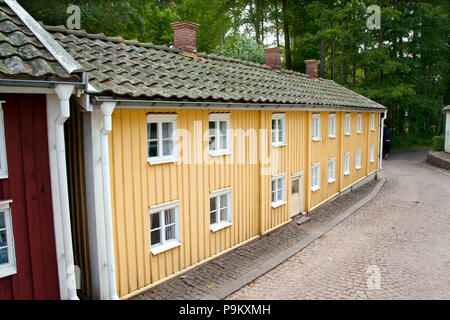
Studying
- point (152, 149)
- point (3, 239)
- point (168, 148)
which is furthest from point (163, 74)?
point (3, 239)

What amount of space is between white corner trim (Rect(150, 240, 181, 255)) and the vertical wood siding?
0.13 meters

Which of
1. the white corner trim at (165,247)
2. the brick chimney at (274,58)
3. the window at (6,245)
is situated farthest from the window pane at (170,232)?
the brick chimney at (274,58)

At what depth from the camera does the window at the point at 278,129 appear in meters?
12.6

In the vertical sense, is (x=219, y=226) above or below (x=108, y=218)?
below

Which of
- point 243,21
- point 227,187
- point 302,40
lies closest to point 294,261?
point 227,187

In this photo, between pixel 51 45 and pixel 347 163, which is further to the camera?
pixel 347 163

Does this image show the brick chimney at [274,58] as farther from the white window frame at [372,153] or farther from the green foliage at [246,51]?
the white window frame at [372,153]

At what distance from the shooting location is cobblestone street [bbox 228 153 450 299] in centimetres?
848

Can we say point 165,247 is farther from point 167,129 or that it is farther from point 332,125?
point 332,125

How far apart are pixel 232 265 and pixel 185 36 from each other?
787cm

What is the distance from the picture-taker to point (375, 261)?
1023cm

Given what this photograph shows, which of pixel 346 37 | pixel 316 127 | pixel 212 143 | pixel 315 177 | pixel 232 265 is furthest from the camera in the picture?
pixel 346 37

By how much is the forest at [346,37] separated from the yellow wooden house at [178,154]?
43.5 feet
